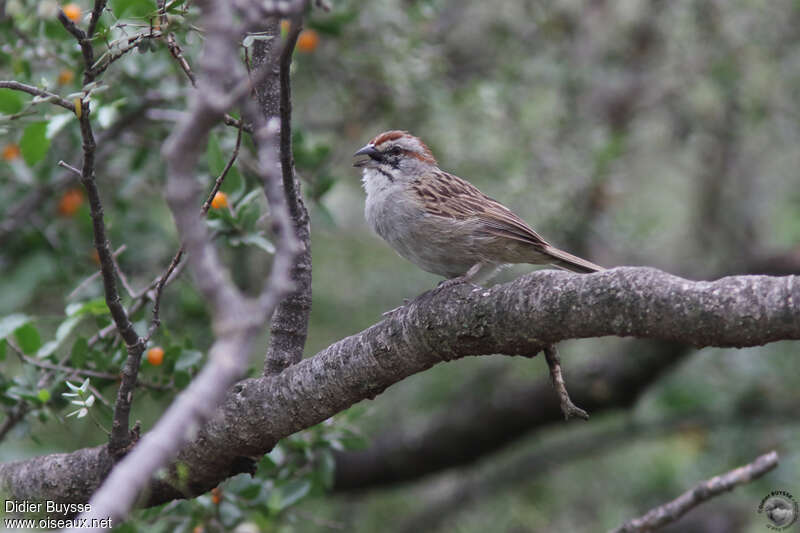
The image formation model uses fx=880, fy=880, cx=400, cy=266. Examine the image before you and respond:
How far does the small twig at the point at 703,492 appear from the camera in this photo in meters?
3.07

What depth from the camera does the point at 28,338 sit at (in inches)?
141

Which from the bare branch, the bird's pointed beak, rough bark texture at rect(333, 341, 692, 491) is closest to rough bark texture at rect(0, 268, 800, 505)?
the bare branch

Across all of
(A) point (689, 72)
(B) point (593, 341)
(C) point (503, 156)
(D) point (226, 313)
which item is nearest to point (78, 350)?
(D) point (226, 313)

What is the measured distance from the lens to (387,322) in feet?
9.73

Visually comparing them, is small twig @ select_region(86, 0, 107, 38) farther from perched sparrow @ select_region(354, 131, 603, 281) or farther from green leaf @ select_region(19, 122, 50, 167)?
perched sparrow @ select_region(354, 131, 603, 281)

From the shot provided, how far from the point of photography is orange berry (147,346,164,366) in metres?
3.55

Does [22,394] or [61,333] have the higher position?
[61,333]

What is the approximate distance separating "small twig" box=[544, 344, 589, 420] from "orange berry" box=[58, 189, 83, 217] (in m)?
3.33

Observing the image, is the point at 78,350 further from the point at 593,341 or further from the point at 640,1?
the point at 640,1

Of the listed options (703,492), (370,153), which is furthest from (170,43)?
(703,492)

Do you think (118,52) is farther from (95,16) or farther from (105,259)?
(105,259)

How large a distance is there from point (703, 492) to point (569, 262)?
1.36m

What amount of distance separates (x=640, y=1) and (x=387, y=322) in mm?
6005

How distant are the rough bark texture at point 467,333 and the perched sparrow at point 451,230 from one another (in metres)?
1.33
